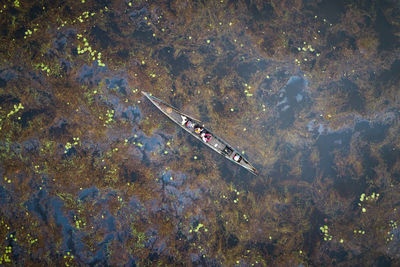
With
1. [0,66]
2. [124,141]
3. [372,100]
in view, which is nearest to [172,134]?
[124,141]

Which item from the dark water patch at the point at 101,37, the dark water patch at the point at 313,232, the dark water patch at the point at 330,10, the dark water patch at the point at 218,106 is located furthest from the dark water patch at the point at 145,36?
the dark water patch at the point at 313,232

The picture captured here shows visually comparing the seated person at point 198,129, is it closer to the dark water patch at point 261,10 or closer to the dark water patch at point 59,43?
the dark water patch at point 261,10

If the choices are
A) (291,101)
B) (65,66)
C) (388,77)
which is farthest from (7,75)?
(388,77)

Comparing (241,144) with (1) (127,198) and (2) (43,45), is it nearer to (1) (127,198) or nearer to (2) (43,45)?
(1) (127,198)

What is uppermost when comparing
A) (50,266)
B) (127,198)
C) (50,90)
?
(50,90)

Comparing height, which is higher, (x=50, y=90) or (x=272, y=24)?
(x=272, y=24)
